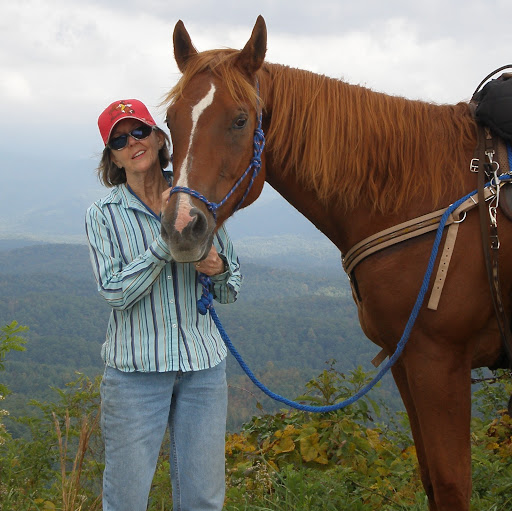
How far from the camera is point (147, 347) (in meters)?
2.12

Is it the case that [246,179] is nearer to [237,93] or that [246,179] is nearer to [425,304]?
[237,93]

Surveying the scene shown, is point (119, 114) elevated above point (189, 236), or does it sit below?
above

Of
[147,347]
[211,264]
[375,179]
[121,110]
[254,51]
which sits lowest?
[147,347]

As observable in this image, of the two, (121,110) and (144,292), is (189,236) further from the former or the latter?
(121,110)

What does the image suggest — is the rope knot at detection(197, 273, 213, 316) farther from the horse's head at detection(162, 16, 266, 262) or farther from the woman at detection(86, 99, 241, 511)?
the horse's head at detection(162, 16, 266, 262)

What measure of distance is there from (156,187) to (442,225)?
4.14 feet

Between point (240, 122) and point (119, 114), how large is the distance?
0.52 m

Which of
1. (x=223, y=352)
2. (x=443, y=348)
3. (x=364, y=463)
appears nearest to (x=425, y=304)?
(x=443, y=348)

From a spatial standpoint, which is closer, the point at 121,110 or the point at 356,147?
the point at 121,110

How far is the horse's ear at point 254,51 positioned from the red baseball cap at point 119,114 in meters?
0.46

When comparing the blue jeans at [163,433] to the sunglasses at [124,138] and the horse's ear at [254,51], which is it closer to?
the sunglasses at [124,138]

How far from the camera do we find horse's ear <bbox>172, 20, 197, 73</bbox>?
224 centimetres

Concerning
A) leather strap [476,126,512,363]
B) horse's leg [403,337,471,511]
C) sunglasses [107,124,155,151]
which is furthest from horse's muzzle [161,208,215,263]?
leather strap [476,126,512,363]

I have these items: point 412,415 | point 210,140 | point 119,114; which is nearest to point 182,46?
point 119,114
